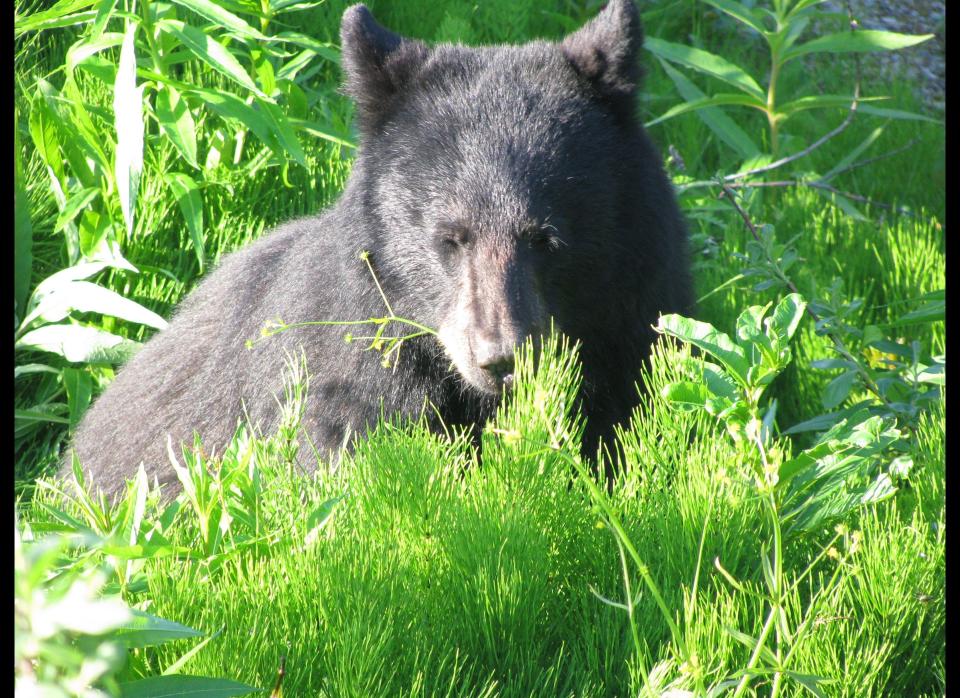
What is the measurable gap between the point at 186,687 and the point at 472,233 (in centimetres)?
164

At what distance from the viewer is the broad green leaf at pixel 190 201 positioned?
393 centimetres

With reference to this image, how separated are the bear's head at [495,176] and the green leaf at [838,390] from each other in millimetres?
709

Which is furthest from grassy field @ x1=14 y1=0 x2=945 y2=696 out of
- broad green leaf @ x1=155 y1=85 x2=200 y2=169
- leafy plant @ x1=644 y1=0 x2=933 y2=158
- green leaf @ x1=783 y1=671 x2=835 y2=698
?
leafy plant @ x1=644 y1=0 x2=933 y2=158

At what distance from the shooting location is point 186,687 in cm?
169

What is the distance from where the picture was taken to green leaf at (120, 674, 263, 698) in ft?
5.52

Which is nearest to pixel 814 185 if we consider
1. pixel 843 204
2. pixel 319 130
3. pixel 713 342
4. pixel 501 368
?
pixel 843 204

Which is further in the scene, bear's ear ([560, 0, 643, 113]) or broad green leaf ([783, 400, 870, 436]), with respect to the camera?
bear's ear ([560, 0, 643, 113])

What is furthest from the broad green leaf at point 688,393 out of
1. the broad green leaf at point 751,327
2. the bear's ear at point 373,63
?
the bear's ear at point 373,63

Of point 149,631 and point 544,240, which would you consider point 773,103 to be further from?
point 149,631

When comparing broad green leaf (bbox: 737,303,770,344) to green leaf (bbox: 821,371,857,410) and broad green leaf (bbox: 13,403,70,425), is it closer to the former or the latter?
green leaf (bbox: 821,371,857,410)

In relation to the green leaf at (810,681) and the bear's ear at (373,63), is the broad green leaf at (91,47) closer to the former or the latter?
the bear's ear at (373,63)

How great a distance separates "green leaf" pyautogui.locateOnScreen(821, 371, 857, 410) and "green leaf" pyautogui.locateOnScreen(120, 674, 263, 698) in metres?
1.99
